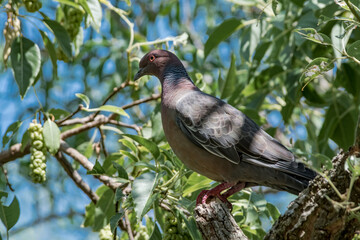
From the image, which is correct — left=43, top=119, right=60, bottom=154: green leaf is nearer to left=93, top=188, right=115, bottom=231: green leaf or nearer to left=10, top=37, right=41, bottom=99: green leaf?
left=10, top=37, right=41, bottom=99: green leaf

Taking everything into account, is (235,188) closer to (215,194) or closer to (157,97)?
(215,194)

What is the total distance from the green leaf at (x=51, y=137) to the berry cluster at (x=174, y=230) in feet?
3.03

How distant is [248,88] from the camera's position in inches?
193

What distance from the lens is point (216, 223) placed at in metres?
3.01

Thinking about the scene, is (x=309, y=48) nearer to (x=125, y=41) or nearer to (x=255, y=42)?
(x=255, y=42)

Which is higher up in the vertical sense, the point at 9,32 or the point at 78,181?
the point at 9,32

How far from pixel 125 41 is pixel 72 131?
1.66 metres

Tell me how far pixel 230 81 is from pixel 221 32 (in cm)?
41

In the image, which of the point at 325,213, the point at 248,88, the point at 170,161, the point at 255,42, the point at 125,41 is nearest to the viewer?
the point at 325,213

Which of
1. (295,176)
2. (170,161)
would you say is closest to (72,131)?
(170,161)

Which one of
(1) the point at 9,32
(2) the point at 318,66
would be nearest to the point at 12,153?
(1) the point at 9,32

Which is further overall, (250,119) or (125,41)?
(125,41)

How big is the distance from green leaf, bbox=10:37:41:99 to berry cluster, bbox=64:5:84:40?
0.59 meters

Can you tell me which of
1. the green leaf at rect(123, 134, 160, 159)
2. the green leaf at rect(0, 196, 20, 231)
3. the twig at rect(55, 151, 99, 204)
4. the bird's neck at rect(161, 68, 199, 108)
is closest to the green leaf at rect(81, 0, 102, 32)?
the bird's neck at rect(161, 68, 199, 108)
